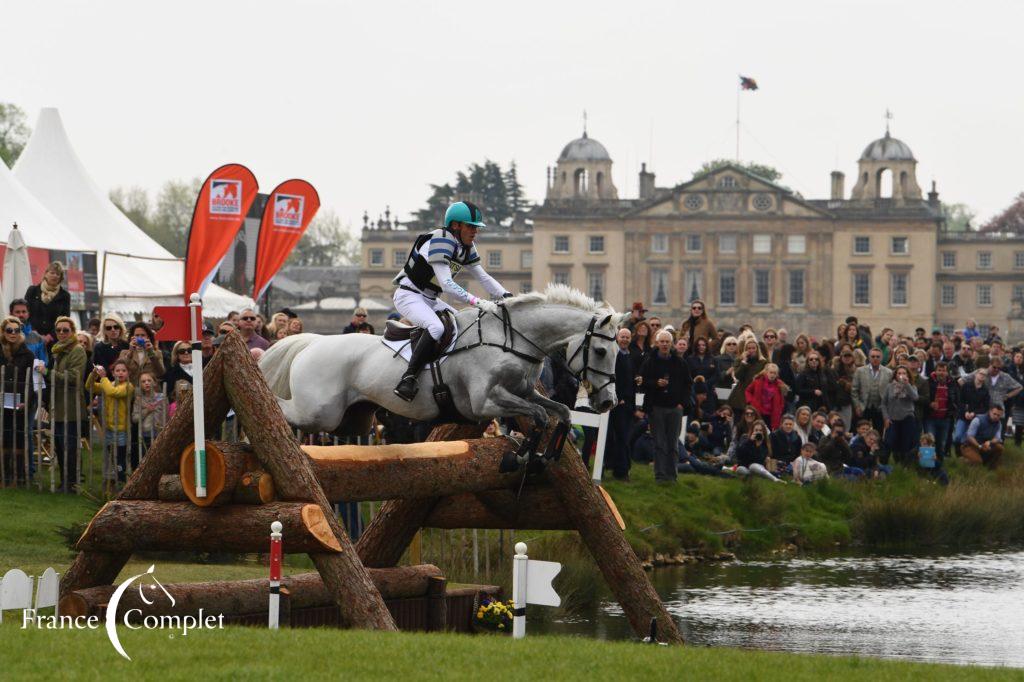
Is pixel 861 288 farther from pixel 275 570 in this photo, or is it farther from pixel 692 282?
pixel 275 570

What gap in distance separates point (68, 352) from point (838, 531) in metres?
10.0

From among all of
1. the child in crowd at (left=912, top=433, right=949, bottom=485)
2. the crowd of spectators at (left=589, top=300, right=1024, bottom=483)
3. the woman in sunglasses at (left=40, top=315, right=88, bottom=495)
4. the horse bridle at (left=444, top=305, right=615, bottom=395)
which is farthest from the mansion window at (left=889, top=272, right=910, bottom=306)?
the horse bridle at (left=444, top=305, right=615, bottom=395)

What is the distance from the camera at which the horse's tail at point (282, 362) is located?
1254cm

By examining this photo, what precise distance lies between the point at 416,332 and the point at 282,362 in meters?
1.14

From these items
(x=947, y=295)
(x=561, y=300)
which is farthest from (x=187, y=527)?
(x=947, y=295)

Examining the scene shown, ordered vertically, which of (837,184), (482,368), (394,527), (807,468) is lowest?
(807,468)

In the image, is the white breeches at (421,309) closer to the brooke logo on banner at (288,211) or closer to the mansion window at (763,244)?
the brooke logo on banner at (288,211)

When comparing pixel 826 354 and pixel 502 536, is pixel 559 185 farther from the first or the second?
pixel 502 536

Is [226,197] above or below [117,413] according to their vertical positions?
above

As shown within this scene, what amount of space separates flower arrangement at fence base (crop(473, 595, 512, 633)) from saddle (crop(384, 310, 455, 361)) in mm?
2418

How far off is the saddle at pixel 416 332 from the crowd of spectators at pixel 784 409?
8.41 metres

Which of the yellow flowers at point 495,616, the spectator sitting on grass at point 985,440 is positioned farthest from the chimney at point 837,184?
the yellow flowers at point 495,616

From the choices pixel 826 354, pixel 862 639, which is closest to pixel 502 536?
pixel 862 639

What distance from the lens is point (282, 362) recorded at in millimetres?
12664
